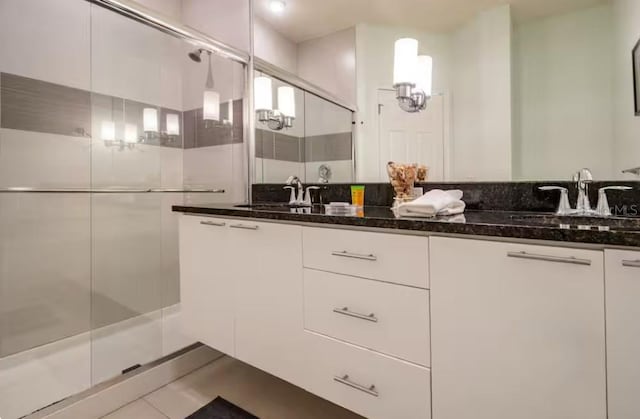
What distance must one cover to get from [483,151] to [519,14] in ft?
1.82

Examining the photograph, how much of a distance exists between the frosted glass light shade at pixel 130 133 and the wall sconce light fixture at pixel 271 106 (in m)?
0.92

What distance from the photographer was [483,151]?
55.2 inches

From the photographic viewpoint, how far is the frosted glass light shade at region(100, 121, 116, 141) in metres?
2.19

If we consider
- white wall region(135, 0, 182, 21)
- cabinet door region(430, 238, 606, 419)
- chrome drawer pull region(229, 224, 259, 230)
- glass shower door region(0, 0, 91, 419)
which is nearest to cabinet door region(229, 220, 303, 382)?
chrome drawer pull region(229, 224, 259, 230)

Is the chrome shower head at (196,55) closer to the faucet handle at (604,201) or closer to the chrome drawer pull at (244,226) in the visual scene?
the chrome drawer pull at (244,226)

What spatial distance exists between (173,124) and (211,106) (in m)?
0.37

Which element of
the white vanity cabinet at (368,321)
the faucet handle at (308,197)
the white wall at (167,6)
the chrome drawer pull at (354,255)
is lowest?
the white vanity cabinet at (368,321)

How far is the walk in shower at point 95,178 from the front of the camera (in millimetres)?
1812

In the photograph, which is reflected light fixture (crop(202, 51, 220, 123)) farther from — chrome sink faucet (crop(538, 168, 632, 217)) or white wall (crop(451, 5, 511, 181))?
chrome sink faucet (crop(538, 168, 632, 217))

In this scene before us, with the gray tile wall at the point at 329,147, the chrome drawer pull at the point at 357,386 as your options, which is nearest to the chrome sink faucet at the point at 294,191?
the gray tile wall at the point at 329,147

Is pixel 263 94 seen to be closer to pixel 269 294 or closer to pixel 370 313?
pixel 269 294

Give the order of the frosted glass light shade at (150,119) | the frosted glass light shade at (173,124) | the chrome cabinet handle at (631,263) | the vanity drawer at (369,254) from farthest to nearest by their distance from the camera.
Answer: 1. the frosted glass light shade at (173,124)
2. the frosted glass light shade at (150,119)
3. the vanity drawer at (369,254)
4. the chrome cabinet handle at (631,263)

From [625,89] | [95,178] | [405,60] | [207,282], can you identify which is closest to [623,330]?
[625,89]

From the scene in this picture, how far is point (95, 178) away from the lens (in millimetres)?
2158
